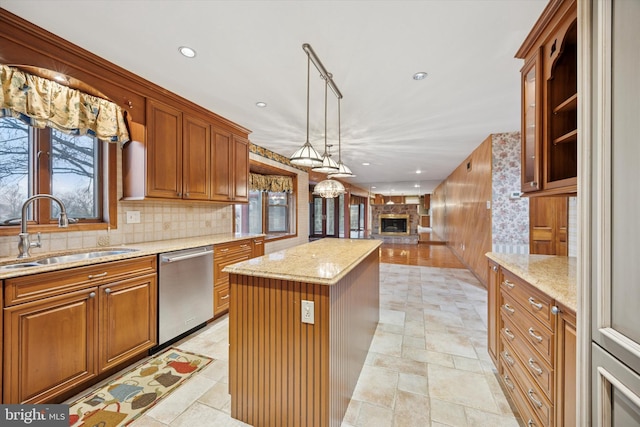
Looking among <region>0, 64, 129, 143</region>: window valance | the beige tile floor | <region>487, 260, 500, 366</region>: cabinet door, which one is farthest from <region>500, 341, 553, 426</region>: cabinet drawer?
<region>0, 64, 129, 143</region>: window valance

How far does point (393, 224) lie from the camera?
11875mm

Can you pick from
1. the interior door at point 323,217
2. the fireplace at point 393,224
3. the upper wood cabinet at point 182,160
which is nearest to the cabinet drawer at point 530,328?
the upper wood cabinet at point 182,160

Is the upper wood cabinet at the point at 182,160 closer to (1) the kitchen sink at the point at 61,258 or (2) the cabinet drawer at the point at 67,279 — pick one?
(1) the kitchen sink at the point at 61,258

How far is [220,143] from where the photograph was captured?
3.25 meters

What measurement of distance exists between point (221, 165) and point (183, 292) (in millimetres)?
1604

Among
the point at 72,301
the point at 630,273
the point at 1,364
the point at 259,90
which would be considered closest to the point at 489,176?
the point at 259,90

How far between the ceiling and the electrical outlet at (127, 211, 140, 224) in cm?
130

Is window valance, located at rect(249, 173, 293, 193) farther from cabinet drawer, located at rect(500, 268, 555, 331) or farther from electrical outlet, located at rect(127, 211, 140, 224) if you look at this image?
cabinet drawer, located at rect(500, 268, 555, 331)

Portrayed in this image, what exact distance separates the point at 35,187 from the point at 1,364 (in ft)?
4.04

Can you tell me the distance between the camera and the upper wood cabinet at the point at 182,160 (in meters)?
2.40

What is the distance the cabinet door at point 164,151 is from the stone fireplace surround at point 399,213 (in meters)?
9.35

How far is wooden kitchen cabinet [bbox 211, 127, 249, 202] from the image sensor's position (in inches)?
125

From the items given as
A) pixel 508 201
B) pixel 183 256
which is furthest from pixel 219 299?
pixel 508 201

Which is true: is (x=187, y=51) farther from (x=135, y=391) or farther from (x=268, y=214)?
(x=268, y=214)
